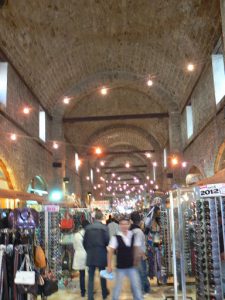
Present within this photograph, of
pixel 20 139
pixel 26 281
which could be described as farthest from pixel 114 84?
pixel 26 281

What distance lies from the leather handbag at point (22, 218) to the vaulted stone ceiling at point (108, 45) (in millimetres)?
6222

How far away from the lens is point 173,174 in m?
18.2

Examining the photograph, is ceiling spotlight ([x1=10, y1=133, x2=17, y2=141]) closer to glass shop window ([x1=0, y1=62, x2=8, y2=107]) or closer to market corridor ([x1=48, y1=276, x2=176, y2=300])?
glass shop window ([x1=0, y1=62, x2=8, y2=107])

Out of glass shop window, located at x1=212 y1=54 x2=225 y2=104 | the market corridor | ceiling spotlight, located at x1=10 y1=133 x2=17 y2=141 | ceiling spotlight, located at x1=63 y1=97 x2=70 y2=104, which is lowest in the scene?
the market corridor

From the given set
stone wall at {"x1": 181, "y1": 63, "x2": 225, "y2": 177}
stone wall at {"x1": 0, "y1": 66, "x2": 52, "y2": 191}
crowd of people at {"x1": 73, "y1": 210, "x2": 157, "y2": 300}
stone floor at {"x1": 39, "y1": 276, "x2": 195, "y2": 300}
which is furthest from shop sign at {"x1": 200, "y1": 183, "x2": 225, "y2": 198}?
stone wall at {"x1": 0, "y1": 66, "x2": 52, "y2": 191}

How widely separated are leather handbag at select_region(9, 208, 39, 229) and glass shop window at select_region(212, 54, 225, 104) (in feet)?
22.4

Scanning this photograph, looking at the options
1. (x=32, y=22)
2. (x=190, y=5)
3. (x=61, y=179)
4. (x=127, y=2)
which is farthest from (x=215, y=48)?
(x=61, y=179)

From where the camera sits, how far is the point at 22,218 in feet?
18.7

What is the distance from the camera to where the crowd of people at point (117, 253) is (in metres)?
5.28

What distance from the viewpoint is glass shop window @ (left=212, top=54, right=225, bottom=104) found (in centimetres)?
1071

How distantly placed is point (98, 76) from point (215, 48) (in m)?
7.39

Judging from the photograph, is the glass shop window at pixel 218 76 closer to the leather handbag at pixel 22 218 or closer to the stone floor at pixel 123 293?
the stone floor at pixel 123 293

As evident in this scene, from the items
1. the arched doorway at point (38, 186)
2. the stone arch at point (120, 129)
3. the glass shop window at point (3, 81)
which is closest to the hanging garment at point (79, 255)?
the glass shop window at point (3, 81)

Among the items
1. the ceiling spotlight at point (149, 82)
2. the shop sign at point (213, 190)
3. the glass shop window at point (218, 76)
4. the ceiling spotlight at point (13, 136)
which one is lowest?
the shop sign at point (213, 190)
